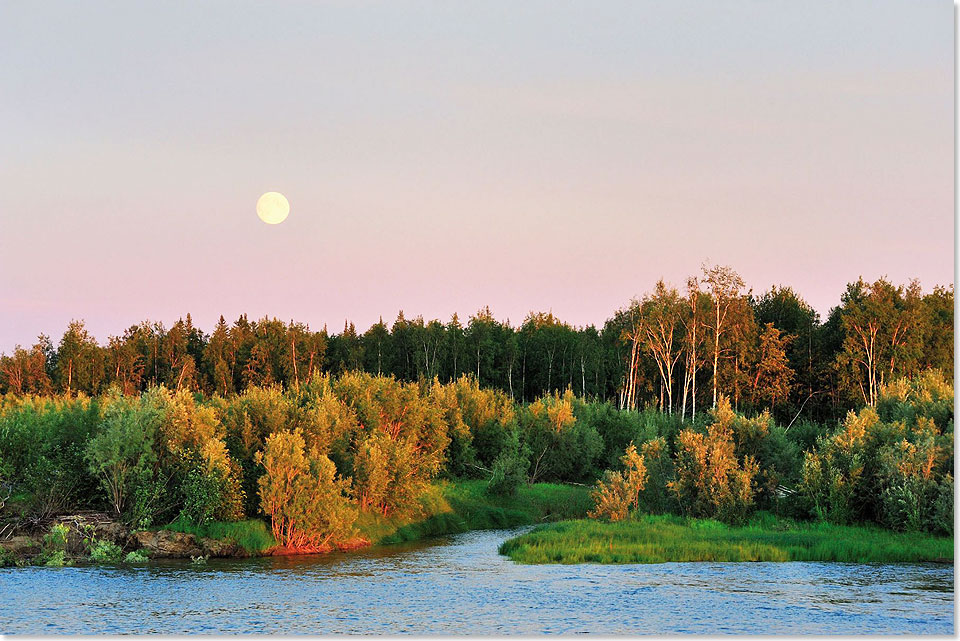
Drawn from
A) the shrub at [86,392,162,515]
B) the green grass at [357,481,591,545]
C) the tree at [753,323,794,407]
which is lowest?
the green grass at [357,481,591,545]

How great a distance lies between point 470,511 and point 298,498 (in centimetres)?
1945

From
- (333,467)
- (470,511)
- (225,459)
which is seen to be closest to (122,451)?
(225,459)

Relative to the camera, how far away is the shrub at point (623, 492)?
54.7 metres

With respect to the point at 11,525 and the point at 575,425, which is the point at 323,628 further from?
the point at 575,425

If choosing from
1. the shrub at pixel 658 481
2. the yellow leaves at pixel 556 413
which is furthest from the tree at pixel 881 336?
the shrub at pixel 658 481

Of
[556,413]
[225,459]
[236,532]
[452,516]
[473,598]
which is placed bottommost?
[452,516]

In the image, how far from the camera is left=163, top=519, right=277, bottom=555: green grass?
48219 mm

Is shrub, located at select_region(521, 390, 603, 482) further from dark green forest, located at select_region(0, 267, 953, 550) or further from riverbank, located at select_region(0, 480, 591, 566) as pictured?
riverbank, located at select_region(0, 480, 591, 566)

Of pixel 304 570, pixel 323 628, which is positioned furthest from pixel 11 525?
pixel 323 628

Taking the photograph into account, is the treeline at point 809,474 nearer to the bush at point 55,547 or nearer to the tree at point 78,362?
the bush at point 55,547

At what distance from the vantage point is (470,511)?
6600 cm

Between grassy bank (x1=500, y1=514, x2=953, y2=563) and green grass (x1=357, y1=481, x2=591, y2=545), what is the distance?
9.44m

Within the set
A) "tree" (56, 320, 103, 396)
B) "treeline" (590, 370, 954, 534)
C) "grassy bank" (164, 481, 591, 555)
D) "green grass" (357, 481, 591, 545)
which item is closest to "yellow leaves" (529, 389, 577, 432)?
"grassy bank" (164, 481, 591, 555)

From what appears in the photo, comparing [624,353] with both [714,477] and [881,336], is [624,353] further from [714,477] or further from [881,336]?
[714,477]
